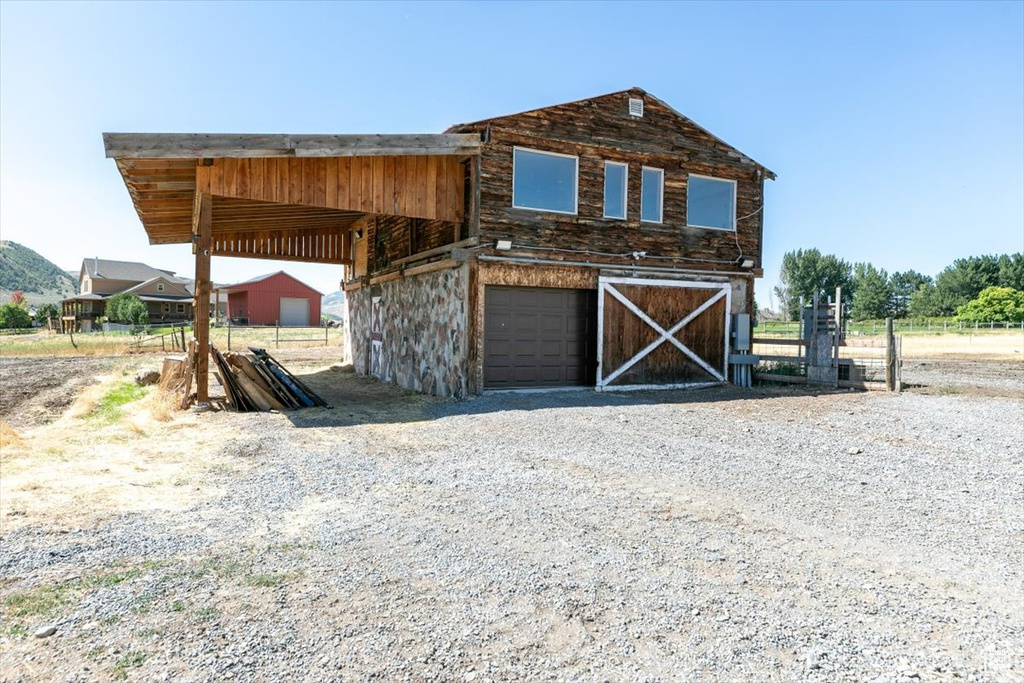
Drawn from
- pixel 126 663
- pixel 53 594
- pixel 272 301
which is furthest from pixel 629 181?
pixel 272 301

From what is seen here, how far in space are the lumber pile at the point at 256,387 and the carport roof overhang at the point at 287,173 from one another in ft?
8.86

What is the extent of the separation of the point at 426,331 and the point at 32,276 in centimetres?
16174

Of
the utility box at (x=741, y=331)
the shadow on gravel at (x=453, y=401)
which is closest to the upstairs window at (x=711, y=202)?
the utility box at (x=741, y=331)

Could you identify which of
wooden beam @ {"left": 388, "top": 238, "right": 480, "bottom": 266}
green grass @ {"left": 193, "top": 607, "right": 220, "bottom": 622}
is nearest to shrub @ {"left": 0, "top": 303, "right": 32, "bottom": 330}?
wooden beam @ {"left": 388, "top": 238, "right": 480, "bottom": 266}

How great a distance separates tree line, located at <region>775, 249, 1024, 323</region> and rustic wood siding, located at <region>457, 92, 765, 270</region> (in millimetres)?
56523

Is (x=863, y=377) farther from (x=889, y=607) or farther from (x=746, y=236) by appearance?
(x=889, y=607)

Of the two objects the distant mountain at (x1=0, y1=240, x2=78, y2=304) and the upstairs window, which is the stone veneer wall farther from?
the distant mountain at (x1=0, y1=240, x2=78, y2=304)

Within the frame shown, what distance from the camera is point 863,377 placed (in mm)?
13289

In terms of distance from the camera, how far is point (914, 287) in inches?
3743

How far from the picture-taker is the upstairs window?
14.2 metres

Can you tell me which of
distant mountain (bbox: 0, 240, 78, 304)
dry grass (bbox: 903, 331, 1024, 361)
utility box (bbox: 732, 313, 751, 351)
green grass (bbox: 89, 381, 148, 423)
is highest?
distant mountain (bbox: 0, 240, 78, 304)

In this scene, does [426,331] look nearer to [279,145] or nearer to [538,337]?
[538,337]

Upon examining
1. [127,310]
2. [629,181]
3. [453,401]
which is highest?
[629,181]

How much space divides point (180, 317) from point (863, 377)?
5614cm
